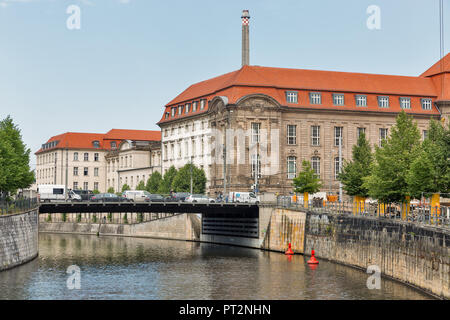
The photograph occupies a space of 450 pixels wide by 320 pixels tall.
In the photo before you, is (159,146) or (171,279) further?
(159,146)

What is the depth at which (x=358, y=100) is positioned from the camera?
115m

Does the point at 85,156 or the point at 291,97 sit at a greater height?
the point at 291,97

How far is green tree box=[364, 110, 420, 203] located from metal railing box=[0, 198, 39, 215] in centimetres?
2871

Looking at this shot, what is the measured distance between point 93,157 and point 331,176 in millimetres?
77612

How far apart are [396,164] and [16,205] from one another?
30.8 metres

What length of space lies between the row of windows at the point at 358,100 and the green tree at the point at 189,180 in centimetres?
1760

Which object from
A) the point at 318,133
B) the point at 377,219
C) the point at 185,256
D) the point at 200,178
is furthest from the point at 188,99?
the point at 377,219

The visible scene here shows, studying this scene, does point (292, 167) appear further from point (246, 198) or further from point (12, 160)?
point (12, 160)

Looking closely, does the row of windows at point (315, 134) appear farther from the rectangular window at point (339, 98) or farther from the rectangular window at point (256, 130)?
the rectangular window at point (256, 130)

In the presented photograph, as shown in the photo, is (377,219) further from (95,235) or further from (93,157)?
→ (93,157)

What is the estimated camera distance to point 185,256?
7719 centimetres

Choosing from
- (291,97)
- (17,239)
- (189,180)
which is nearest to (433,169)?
(17,239)

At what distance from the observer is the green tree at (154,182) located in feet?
428

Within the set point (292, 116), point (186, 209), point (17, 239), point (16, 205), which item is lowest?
point (17, 239)
